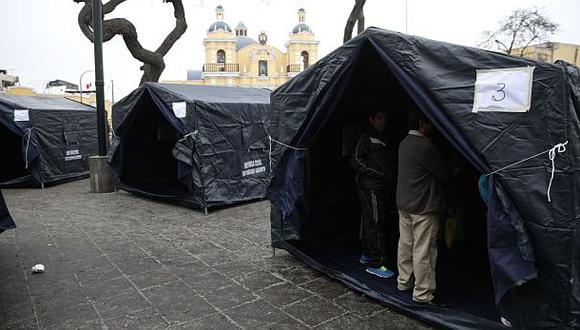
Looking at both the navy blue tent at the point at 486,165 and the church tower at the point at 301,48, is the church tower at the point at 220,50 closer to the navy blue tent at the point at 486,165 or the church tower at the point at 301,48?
the church tower at the point at 301,48

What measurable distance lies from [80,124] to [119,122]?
10.9ft

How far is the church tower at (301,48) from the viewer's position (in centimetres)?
5744

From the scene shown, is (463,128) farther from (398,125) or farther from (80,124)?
(80,124)

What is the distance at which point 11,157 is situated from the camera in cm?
1088

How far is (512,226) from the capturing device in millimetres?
2721

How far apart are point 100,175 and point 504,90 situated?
8.65 m

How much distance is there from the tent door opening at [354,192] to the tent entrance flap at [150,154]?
3973 millimetres

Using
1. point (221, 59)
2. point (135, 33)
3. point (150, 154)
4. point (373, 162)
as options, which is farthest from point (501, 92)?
point (221, 59)

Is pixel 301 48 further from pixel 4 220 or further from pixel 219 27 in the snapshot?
pixel 4 220

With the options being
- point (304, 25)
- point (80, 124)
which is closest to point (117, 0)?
point (80, 124)

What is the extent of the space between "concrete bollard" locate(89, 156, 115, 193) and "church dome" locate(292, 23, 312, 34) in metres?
51.7

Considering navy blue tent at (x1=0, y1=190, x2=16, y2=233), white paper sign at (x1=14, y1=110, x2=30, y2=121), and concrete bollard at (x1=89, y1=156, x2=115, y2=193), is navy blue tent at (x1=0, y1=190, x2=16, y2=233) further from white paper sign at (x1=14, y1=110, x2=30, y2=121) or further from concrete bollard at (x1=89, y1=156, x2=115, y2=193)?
white paper sign at (x1=14, y1=110, x2=30, y2=121)

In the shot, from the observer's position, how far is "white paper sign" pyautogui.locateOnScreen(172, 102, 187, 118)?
7149 millimetres

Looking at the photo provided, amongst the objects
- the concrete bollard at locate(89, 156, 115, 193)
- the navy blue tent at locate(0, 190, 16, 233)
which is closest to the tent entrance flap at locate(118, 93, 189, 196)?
the concrete bollard at locate(89, 156, 115, 193)
